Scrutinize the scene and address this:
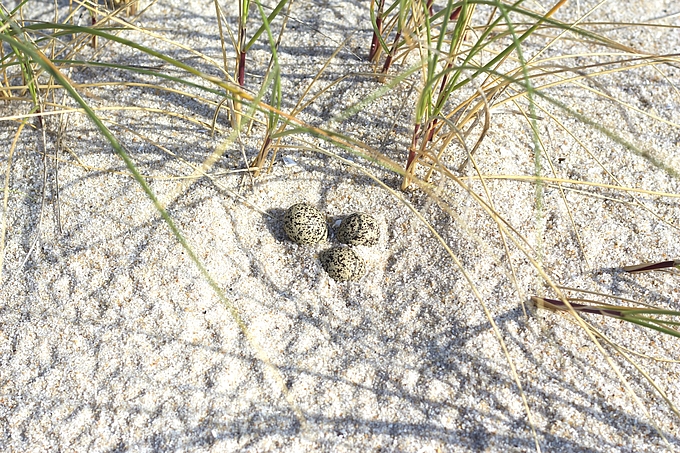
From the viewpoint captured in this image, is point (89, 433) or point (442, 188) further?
point (442, 188)

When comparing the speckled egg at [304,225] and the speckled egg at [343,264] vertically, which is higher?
the speckled egg at [304,225]

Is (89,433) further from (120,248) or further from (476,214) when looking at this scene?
(476,214)

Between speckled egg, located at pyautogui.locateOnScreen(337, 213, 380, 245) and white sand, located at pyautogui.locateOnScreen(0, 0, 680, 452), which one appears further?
speckled egg, located at pyautogui.locateOnScreen(337, 213, 380, 245)

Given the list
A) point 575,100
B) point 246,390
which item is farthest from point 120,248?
point 575,100

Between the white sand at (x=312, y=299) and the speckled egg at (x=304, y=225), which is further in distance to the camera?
the speckled egg at (x=304, y=225)

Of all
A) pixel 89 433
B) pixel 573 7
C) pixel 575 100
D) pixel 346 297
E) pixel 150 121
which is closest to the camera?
pixel 89 433
